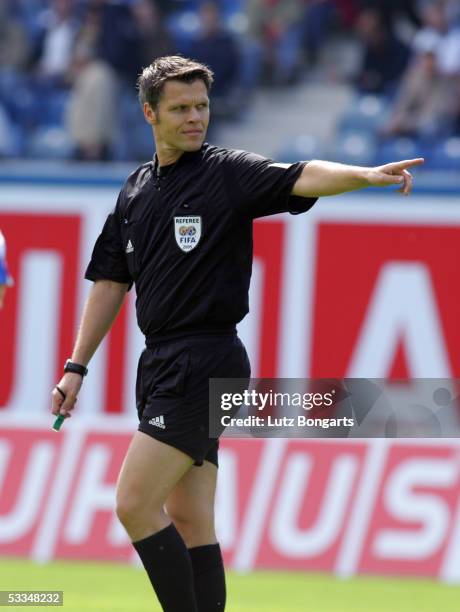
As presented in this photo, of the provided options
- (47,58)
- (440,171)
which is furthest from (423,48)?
(47,58)

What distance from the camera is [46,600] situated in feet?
23.4

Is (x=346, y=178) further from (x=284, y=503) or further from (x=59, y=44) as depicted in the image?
(x=59, y=44)

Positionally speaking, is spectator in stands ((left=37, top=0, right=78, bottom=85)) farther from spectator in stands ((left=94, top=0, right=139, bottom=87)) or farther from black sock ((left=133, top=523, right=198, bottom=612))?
black sock ((left=133, top=523, right=198, bottom=612))

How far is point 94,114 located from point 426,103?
3.00 m

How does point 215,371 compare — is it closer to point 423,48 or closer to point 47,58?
point 423,48

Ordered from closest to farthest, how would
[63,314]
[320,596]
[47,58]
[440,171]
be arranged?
[320,596] → [63,314] → [440,171] → [47,58]

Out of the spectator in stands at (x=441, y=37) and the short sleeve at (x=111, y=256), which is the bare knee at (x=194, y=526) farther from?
the spectator in stands at (x=441, y=37)

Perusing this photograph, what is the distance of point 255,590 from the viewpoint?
7984mm

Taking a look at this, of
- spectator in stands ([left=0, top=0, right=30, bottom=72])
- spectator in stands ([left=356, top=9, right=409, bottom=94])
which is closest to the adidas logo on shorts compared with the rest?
spectator in stands ([left=356, top=9, right=409, bottom=94])

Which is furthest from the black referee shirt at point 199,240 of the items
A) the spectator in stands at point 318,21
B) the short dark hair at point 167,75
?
the spectator in stands at point 318,21

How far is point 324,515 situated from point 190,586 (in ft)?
11.6

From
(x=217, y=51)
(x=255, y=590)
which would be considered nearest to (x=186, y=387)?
(x=255, y=590)

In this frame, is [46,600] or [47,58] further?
[47,58]

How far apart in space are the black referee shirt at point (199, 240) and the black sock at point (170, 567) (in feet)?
2.51
